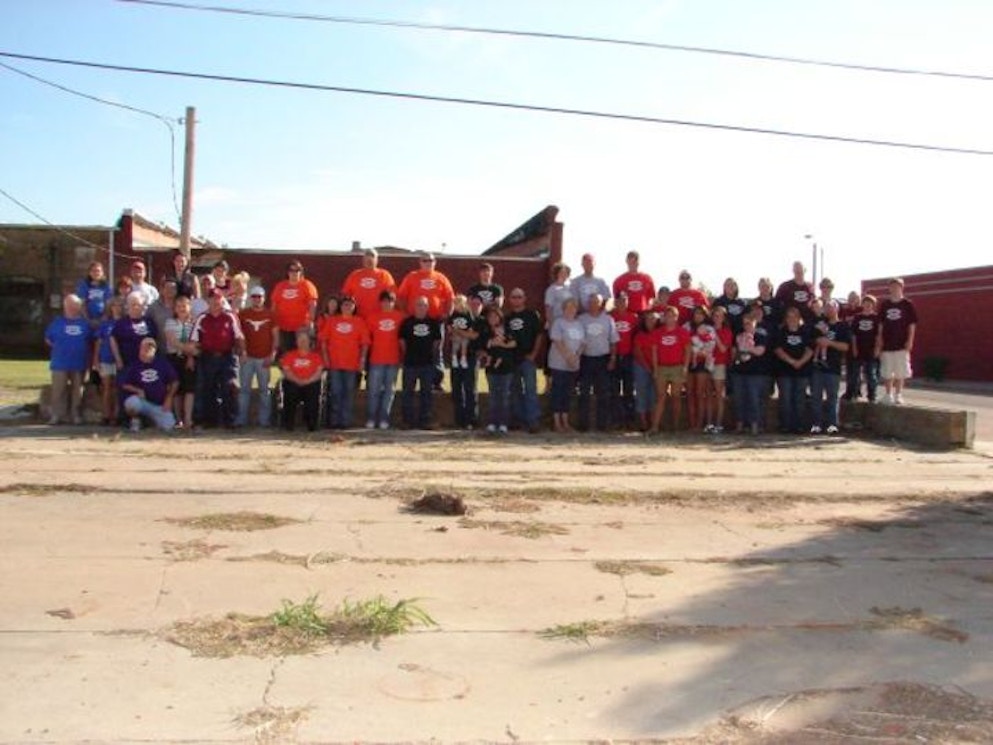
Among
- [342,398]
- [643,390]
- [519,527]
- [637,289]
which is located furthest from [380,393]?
[519,527]

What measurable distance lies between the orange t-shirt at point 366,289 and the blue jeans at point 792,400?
5.84m

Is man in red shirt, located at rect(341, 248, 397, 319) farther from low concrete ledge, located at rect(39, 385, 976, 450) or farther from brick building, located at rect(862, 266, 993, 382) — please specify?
brick building, located at rect(862, 266, 993, 382)

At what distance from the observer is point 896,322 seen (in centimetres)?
1470

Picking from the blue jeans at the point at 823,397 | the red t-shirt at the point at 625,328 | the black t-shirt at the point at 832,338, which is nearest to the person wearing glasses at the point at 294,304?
the red t-shirt at the point at 625,328

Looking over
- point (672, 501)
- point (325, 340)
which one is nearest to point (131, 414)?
point (325, 340)

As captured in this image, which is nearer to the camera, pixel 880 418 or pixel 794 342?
pixel 794 342

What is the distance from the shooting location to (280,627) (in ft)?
16.7

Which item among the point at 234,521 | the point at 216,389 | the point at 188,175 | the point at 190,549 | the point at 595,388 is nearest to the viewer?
the point at 190,549

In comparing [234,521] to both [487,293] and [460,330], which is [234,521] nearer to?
[460,330]

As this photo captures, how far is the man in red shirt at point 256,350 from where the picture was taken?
1318 cm

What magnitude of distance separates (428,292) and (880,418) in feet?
23.4

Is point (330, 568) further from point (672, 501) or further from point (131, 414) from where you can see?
point (131, 414)

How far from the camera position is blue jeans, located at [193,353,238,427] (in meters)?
13.0

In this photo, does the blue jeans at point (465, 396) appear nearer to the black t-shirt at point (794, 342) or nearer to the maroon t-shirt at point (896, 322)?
the black t-shirt at point (794, 342)
